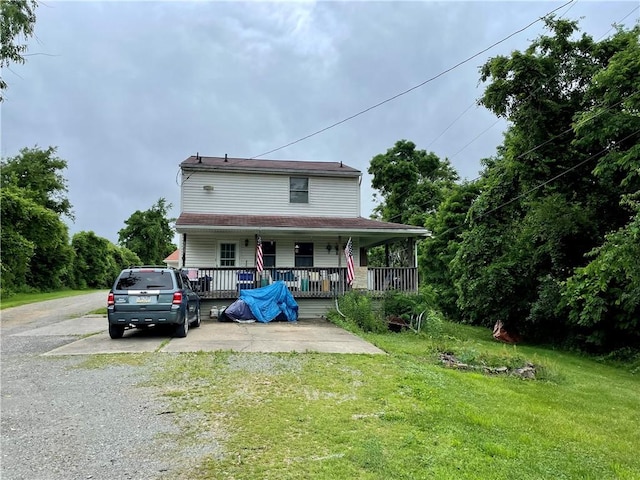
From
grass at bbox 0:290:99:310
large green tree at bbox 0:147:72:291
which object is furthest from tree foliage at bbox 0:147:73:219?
grass at bbox 0:290:99:310

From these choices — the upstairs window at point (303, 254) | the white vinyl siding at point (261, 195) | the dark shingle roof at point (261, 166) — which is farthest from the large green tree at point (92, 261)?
the upstairs window at point (303, 254)

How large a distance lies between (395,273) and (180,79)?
1241 centimetres

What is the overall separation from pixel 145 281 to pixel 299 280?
273 inches

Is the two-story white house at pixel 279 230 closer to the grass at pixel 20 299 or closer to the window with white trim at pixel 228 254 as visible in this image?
the window with white trim at pixel 228 254

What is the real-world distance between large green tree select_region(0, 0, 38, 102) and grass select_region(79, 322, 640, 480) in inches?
236

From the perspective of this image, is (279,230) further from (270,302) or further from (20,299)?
(20,299)

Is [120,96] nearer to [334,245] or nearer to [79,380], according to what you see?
[334,245]

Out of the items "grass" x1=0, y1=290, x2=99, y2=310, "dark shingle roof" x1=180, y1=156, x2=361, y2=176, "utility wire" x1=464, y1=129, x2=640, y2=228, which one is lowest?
"grass" x1=0, y1=290, x2=99, y2=310

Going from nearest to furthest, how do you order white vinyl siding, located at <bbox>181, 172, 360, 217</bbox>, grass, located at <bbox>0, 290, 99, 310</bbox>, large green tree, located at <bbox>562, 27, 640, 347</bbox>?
1. large green tree, located at <bbox>562, 27, 640, 347</bbox>
2. white vinyl siding, located at <bbox>181, 172, 360, 217</bbox>
3. grass, located at <bbox>0, 290, 99, 310</bbox>

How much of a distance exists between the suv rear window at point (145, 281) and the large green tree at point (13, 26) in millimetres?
4402

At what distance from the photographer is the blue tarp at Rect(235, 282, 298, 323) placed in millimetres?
13914

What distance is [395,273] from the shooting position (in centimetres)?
1606

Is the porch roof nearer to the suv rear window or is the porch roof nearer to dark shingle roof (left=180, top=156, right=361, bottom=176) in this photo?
dark shingle roof (left=180, top=156, right=361, bottom=176)

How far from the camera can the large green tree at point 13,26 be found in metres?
7.30
